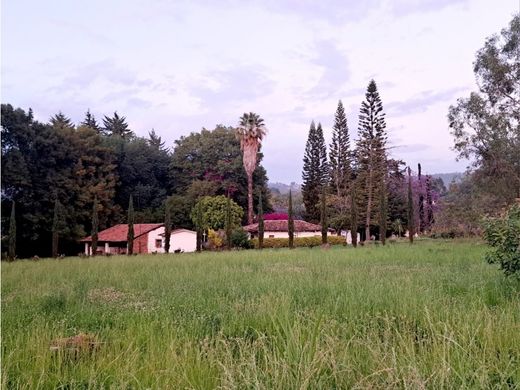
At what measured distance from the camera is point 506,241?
7.35 meters

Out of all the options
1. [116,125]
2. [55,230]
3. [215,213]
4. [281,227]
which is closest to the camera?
[55,230]

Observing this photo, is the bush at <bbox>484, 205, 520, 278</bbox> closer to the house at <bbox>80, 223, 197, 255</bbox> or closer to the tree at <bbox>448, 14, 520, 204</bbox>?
the tree at <bbox>448, 14, 520, 204</bbox>

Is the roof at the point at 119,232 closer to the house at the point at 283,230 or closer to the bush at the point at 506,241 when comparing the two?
the house at the point at 283,230

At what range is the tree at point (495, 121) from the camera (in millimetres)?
24203

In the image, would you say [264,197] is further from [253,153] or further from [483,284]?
[483,284]

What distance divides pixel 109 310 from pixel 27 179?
30.7 m

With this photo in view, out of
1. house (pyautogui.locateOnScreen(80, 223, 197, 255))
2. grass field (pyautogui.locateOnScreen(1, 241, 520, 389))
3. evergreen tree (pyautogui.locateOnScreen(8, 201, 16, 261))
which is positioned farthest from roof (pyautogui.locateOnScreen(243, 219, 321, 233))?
grass field (pyautogui.locateOnScreen(1, 241, 520, 389))

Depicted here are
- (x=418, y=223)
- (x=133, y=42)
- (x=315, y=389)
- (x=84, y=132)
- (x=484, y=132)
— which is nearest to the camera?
(x=315, y=389)

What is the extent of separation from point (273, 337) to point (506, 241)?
517 cm

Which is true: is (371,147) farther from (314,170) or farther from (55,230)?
(55,230)

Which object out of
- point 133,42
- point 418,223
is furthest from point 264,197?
point 133,42

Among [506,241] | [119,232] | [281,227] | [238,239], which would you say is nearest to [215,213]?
[238,239]

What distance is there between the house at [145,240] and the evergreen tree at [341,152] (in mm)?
17066

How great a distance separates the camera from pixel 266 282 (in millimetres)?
8539
